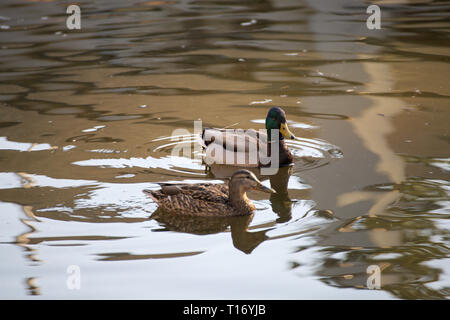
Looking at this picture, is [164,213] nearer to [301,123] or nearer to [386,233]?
[386,233]

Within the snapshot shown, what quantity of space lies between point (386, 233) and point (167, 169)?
2.80 meters

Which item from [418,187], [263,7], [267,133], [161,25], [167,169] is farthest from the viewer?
[263,7]

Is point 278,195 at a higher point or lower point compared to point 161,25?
lower

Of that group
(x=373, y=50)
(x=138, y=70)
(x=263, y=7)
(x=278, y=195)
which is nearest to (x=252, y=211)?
(x=278, y=195)

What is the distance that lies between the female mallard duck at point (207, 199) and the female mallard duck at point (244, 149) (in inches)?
61.5

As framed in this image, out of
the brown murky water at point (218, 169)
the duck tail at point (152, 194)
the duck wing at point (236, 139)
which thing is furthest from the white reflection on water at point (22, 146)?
the duck tail at point (152, 194)

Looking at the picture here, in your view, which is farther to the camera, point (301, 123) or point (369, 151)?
point (301, 123)

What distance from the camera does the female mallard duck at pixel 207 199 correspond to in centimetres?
704

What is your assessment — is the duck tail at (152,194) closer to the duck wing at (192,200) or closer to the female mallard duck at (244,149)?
the duck wing at (192,200)

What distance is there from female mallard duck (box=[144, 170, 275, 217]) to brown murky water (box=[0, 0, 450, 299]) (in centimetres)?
11

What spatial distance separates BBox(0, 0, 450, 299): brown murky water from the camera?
5.88m

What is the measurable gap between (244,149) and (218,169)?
1.22 ft

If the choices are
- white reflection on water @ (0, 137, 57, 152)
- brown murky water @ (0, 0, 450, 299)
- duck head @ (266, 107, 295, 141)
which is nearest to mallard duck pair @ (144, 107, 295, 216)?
brown murky water @ (0, 0, 450, 299)

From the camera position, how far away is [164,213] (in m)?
7.16
